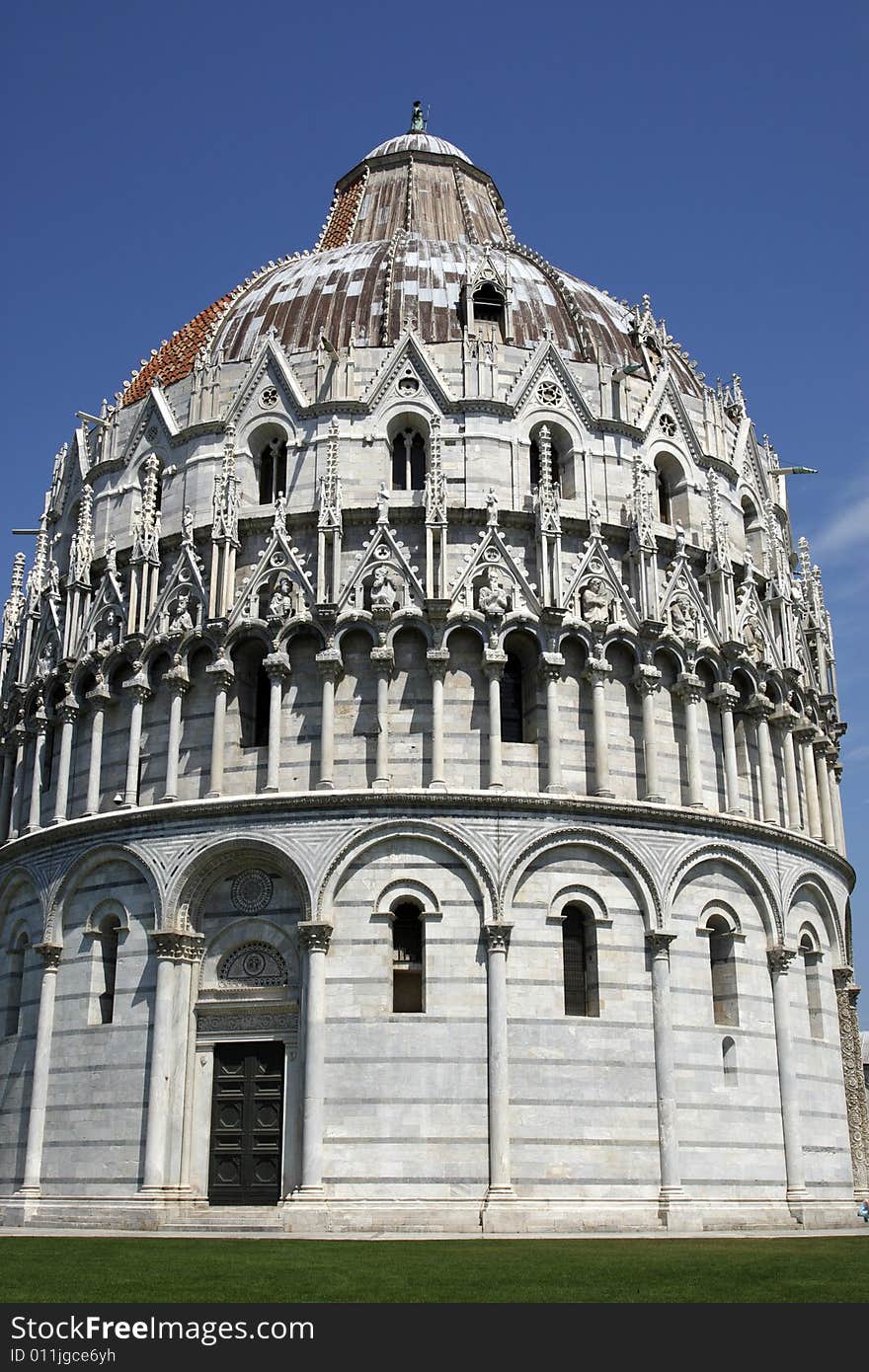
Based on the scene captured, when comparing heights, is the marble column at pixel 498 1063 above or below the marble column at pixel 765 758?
below

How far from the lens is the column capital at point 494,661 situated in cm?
3266

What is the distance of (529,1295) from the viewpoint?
15227 mm

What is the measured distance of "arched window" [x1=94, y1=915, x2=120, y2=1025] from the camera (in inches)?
1294

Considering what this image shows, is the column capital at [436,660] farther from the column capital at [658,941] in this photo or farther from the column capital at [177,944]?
the column capital at [177,944]

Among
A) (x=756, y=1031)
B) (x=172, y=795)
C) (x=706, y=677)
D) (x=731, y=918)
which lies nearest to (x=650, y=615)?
(x=706, y=677)

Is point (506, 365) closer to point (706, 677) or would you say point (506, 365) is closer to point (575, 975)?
point (706, 677)

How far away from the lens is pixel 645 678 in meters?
34.0

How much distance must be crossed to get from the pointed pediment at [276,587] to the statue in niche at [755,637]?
1150cm

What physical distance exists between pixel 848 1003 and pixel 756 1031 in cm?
840

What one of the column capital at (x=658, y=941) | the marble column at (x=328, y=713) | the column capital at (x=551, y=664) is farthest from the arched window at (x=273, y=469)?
the column capital at (x=658, y=941)

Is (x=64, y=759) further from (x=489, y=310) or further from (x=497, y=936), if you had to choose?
(x=489, y=310)

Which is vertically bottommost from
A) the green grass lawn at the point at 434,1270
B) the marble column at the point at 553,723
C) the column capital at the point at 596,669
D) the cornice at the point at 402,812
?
the green grass lawn at the point at 434,1270

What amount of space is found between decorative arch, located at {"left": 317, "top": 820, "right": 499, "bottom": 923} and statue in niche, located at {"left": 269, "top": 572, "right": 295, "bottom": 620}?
5818 millimetres

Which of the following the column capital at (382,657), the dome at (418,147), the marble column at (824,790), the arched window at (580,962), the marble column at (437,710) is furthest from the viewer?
the dome at (418,147)
